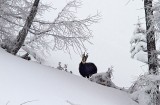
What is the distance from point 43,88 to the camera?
8195 mm

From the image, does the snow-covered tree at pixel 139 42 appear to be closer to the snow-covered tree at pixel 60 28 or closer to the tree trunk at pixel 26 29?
the snow-covered tree at pixel 60 28

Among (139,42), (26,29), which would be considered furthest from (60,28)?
(139,42)

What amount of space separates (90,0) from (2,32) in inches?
3020

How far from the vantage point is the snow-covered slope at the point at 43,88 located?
284 inches

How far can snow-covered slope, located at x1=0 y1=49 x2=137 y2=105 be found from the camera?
7.21m

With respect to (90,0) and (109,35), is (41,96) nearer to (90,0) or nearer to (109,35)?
(109,35)

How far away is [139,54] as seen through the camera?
125 feet

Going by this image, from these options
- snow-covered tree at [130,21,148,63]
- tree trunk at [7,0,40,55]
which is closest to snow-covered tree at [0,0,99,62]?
tree trunk at [7,0,40,55]

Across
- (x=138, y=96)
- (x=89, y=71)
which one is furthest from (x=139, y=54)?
(x=138, y=96)

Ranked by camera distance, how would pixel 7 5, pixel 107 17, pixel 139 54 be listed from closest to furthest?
pixel 7 5 → pixel 139 54 → pixel 107 17

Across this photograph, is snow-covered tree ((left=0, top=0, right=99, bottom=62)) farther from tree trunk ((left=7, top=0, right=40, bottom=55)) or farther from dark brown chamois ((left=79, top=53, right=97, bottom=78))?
dark brown chamois ((left=79, top=53, right=97, bottom=78))

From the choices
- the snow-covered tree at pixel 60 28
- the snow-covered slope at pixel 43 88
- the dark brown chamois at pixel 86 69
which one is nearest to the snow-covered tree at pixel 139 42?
the dark brown chamois at pixel 86 69

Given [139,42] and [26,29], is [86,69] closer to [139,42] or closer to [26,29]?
[26,29]

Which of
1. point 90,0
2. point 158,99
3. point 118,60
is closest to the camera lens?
point 158,99
